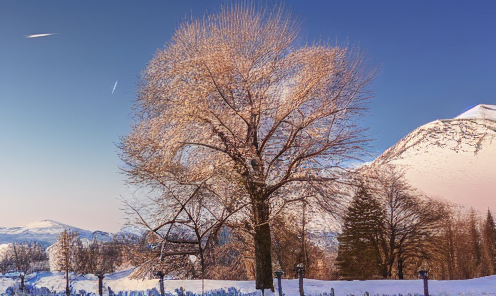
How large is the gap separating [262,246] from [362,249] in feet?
38.7

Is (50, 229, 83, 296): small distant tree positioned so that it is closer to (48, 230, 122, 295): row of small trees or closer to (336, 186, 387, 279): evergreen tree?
(48, 230, 122, 295): row of small trees

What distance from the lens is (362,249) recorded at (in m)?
21.2

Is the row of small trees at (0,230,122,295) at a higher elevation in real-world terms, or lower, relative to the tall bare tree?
lower

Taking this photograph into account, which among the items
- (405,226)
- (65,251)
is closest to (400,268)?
(405,226)

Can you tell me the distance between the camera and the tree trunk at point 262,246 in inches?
427

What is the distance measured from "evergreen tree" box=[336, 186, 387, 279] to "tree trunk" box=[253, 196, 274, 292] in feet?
33.7

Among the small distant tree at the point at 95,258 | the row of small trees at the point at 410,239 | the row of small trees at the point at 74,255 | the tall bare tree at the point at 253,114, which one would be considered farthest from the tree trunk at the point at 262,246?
the row of small trees at the point at 410,239

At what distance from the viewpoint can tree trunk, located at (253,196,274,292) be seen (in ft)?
35.6

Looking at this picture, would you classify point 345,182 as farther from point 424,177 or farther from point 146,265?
point 424,177

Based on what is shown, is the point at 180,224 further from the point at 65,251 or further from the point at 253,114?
the point at 65,251

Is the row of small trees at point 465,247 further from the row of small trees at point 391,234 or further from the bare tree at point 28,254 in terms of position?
the bare tree at point 28,254

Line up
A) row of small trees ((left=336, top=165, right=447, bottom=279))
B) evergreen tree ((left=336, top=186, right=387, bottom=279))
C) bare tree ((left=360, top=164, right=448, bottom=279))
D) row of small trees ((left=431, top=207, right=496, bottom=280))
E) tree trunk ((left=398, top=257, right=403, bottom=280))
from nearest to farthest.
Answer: evergreen tree ((left=336, top=186, right=387, bottom=279)) → row of small trees ((left=336, top=165, right=447, bottom=279)) → tree trunk ((left=398, top=257, right=403, bottom=280)) → bare tree ((left=360, top=164, right=448, bottom=279)) → row of small trees ((left=431, top=207, right=496, bottom=280))

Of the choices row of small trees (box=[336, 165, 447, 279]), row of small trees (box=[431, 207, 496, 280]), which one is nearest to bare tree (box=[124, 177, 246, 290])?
row of small trees (box=[336, 165, 447, 279])

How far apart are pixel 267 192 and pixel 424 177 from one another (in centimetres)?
2281
